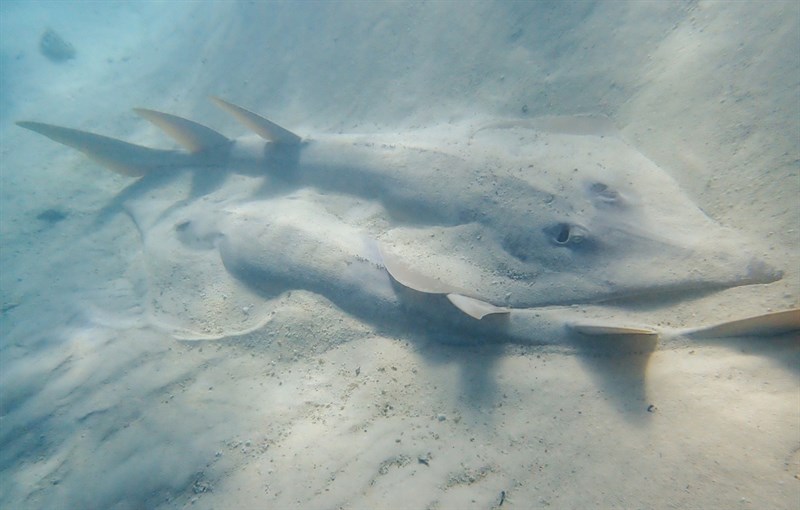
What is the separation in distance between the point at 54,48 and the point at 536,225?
2054cm

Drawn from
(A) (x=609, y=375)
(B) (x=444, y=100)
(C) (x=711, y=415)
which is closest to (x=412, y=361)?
(A) (x=609, y=375)

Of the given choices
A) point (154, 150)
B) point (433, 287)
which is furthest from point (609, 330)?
point (154, 150)

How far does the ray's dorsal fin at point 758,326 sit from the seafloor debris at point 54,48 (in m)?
21.5

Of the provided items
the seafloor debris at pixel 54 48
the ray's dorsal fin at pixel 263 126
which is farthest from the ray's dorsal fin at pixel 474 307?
the seafloor debris at pixel 54 48

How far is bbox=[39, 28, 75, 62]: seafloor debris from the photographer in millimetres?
16109

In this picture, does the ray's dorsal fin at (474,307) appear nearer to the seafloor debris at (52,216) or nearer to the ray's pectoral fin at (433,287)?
the ray's pectoral fin at (433,287)

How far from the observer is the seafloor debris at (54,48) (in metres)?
16.1

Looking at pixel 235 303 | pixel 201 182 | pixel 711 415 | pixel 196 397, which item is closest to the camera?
pixel 711 415

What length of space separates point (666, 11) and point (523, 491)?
536cm

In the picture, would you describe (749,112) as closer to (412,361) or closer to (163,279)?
(412,361)

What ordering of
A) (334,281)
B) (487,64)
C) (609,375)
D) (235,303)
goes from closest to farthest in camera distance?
(609,375)
(334,281)
(235,303)
(487,64)

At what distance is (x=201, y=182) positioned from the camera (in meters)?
6.94

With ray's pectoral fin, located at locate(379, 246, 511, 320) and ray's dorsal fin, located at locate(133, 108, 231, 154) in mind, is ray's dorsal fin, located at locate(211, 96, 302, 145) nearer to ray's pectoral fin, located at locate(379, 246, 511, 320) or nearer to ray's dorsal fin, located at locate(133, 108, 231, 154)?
ray's dorsal fin, located at locate(133, 108, 231, 154)

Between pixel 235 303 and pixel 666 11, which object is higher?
pixel 666 11
